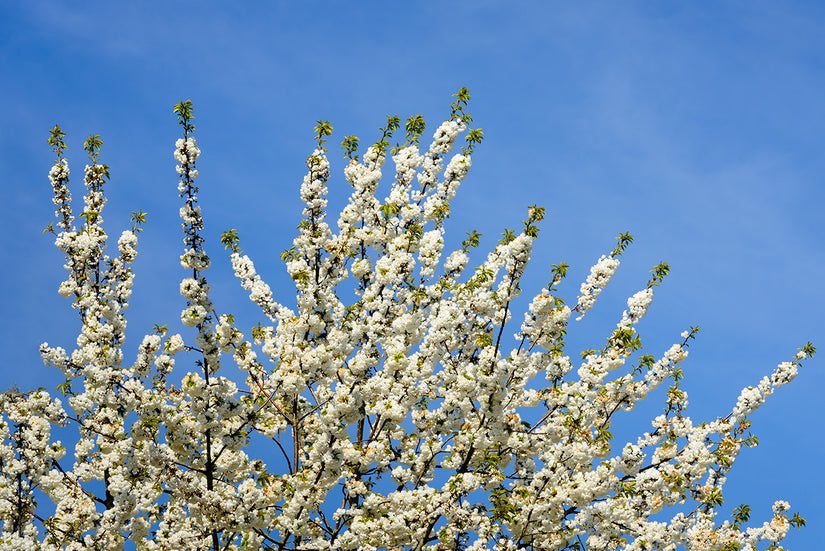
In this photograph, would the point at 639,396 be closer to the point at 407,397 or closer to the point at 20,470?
the point at 407,397

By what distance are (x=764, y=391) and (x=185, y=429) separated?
11.6m

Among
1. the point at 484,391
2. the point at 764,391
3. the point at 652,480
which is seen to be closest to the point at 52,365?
the point at 484,391

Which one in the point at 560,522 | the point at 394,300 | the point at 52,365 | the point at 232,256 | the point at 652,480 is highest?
the point at 232,256

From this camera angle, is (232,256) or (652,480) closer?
(652,480)

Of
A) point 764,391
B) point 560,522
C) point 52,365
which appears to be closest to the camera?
point 560,522

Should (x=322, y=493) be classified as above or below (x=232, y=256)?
below

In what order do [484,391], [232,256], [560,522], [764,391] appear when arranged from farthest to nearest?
[764,391], [232,256], [560,522], [484,391]

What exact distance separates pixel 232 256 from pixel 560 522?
25.1ft

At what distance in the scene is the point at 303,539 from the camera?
1254 cm

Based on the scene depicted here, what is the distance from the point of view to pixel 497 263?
43.1ft

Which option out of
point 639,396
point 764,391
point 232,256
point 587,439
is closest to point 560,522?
point 587,439

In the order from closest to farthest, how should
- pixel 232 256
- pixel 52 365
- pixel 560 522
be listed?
pixel 560 522 → pixel 52 365 → pixel 232 256

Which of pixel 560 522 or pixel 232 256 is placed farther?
pixel 232 256

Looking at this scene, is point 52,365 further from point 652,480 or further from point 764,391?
point 764,391
